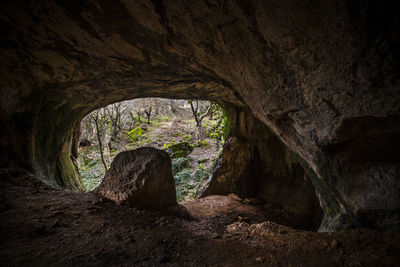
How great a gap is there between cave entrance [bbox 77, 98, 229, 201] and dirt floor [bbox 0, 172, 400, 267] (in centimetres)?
435

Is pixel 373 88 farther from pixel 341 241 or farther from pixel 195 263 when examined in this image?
pixel 195 263

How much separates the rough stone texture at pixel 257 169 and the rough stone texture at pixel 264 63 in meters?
2.68

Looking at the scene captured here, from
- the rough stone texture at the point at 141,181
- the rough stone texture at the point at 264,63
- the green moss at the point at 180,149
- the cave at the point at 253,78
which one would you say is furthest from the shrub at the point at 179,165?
the rough stone texture at the point at 264,63

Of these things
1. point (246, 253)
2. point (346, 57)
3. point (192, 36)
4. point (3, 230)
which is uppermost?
point (192, 36)

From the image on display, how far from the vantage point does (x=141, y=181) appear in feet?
11.2

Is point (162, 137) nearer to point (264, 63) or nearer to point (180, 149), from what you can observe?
point (180, 149)

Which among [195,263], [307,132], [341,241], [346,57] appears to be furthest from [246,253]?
[346,57]

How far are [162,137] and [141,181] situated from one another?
12910 mm

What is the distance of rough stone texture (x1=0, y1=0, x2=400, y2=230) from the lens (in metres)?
1.58

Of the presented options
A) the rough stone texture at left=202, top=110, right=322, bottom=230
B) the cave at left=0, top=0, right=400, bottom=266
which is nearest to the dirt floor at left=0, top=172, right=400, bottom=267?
the cave at left=0, top=0, right=400, bottom=266

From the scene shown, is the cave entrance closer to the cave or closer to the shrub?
the shrub

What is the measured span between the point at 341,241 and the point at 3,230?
4022mm

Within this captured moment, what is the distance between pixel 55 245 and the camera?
194 cm

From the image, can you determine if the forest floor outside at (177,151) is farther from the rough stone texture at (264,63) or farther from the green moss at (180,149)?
the rough stone texture at (264,63)
